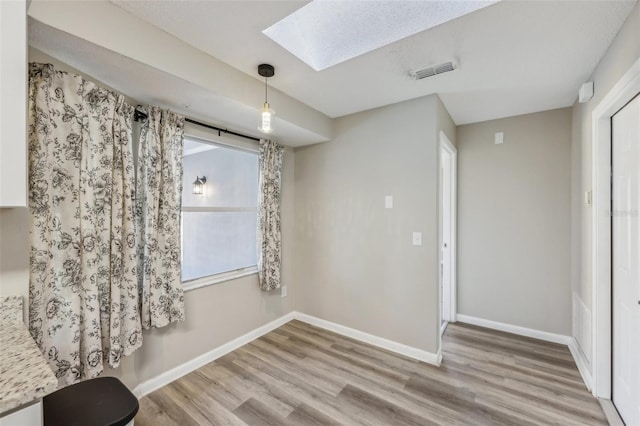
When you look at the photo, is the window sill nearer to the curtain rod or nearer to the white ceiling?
the curtain rod

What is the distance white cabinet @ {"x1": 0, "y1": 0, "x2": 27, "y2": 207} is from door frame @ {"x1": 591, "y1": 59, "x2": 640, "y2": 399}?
3.25 meters

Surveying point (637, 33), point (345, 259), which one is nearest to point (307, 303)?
point (345, 259)

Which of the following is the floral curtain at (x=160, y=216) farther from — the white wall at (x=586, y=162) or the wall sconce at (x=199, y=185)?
the white wall at (x=586, y=162)

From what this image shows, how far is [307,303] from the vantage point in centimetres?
352

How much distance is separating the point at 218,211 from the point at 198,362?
1411 mm

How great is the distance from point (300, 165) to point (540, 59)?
2.48m

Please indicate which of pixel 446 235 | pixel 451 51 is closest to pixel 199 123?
pixel 451 51

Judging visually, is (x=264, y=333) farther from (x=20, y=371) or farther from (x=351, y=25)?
(x=351, y=25)

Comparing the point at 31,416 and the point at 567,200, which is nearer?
the point at 31,416

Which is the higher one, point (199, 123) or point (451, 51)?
point (451, 51)

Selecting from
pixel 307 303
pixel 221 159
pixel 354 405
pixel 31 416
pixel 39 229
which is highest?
pixel 221 159

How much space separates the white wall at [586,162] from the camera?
157cm

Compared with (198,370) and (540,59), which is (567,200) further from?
(198,370)

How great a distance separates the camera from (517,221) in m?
3.14
